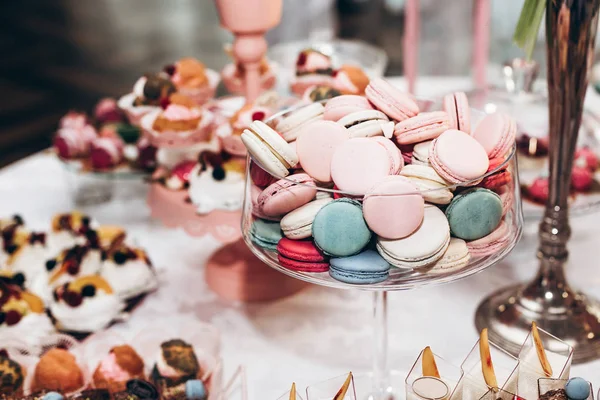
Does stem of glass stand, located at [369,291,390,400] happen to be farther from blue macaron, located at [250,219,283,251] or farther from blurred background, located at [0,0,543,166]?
blurred background, located at [0,0,543,166]

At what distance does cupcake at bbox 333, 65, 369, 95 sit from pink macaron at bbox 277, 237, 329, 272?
46 cm

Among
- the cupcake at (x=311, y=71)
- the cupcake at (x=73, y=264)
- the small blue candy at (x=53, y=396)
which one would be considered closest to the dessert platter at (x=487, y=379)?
the small blue candy at (x=53, y=396)

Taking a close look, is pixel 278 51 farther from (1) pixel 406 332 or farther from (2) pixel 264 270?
(1) pixel 406 332

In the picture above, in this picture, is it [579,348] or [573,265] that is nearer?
[579,348]

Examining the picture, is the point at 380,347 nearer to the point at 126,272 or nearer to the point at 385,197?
the point at 385,197

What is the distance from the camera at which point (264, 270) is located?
1.30m

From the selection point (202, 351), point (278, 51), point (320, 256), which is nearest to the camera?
point (320, 256)

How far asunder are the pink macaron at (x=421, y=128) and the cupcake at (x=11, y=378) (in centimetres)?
61

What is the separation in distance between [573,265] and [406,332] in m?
0.35

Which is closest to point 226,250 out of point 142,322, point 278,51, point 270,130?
point 142,322

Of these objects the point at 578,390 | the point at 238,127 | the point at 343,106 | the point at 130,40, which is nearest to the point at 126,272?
the point at 238,127

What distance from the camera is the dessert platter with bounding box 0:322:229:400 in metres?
0.98

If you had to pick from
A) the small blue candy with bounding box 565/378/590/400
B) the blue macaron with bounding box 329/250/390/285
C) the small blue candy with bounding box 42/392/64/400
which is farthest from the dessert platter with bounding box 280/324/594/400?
the small blue candy with bounding box 42/392/64/400

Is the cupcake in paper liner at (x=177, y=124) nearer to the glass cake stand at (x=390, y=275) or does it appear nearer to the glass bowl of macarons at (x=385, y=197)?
the glass cake stand at (x=390, y=275)
